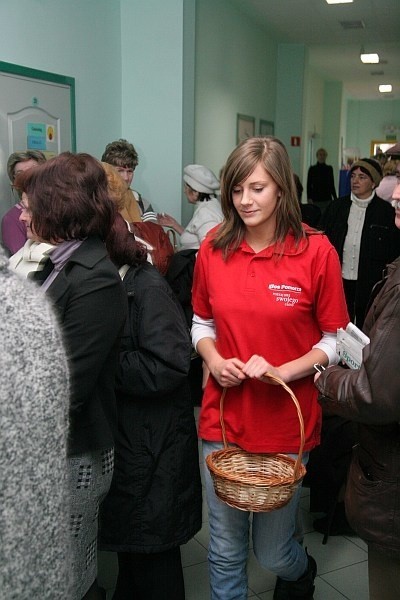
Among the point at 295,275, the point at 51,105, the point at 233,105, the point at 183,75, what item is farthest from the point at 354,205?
the point at 295,275

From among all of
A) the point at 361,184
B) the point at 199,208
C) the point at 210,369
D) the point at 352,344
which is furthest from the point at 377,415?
the point at 361,184

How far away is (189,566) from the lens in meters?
2.79

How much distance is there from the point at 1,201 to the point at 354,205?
2.62 meters

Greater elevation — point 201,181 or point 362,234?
point 201,181

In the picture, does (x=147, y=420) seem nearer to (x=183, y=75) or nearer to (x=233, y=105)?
(x=183, y=75)

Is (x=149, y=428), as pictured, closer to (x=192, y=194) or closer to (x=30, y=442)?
(x=30, y=442)

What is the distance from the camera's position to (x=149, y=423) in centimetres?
203

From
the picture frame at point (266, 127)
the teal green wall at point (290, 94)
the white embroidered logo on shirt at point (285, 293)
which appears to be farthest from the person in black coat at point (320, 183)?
the white embroidered logo on shirt at point (285, 293)

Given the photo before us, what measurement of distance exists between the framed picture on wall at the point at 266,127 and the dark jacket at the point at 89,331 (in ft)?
24.1

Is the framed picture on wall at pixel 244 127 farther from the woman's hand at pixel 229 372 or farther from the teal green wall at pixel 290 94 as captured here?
the woman's hand at pixel 229 372

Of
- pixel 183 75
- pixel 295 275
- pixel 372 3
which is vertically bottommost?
pixel 295 275

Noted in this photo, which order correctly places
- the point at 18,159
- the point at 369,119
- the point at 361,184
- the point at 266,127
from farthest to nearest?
the point at 369,119 → the point at 266,127 → the point at 361,184 → the point at 18,159

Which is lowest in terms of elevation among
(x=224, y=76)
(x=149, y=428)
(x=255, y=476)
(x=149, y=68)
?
(x=255, y=476)

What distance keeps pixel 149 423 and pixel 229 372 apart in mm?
312
